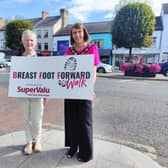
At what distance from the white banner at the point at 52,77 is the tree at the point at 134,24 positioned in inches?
704

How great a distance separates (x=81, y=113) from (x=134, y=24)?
18639 mm

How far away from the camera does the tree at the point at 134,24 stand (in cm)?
1820

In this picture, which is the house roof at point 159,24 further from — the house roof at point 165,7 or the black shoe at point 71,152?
the black shoe at point 71,152

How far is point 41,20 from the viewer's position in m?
33.1

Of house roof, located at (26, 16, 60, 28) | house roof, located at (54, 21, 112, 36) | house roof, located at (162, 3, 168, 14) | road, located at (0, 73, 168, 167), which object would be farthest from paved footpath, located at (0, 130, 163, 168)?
house roof, located at (26, 16, 60, 28)

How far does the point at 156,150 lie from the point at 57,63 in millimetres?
2124

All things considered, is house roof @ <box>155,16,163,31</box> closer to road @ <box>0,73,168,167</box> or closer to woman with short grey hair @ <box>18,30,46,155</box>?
road @ <box>0,73,168,167</box>

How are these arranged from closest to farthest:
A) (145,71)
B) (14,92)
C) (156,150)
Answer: (14,92) < (156,150) < (145,71)

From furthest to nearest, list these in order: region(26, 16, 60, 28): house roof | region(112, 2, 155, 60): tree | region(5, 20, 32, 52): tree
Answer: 1. region(26, 16, 60, 28): house roof
2. region(5, 20, 32, 52): tree
3. region(112, 2, 155, 60): tree

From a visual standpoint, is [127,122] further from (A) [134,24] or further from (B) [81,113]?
(A) [134,24]

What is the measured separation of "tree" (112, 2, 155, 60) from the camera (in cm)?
1820

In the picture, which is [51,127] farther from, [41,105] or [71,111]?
[71,111]

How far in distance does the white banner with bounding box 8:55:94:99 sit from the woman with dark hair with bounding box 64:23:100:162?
118mm

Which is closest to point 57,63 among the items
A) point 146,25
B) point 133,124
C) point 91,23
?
point 133,124
